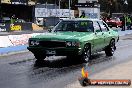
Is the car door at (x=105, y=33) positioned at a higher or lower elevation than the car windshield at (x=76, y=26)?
lower

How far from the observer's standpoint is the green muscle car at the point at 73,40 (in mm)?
13406

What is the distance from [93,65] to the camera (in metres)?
13.7

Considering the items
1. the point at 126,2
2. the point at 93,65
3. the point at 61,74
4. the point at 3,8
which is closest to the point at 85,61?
the point at 93,65

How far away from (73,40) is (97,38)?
1.85 m

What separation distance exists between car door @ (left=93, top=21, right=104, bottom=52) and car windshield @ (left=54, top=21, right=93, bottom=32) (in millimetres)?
232

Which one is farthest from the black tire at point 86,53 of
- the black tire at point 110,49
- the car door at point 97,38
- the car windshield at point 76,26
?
the black tire at point 110,49

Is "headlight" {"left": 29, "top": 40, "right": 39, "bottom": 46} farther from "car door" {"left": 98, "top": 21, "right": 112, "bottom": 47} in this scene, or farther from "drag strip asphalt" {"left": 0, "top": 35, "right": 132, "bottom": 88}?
"car door" {"left": 98, "top": 21, "right": 112, "bottom": 47}

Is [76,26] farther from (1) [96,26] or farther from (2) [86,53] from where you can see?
(2) [86,53]

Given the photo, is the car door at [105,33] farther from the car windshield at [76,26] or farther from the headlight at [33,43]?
the headlight at [33,43]

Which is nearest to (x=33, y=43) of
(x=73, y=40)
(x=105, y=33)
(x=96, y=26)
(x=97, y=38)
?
(x=73, y=40)

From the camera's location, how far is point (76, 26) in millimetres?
14867

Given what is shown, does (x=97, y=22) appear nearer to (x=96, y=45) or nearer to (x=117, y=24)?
(x=96, y=45)

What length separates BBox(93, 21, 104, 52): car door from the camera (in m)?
14.9

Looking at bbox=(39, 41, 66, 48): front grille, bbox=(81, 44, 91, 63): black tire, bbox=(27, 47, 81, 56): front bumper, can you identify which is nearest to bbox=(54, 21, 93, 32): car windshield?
bbox=(81, 44, 91, 63): black tire
